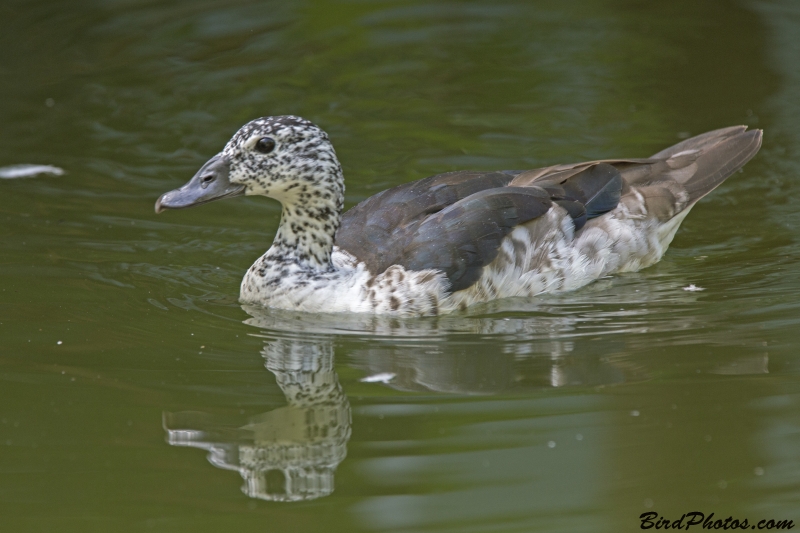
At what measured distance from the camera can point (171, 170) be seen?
995 centimetres

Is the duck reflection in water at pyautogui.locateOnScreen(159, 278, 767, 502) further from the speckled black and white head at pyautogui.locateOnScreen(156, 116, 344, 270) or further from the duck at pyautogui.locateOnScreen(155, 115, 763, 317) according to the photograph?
the speckled black and white head at pyautogui.locateOnScreen(156, 116, 344, 270)

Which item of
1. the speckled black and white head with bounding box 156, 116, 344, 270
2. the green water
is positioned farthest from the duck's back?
the speckled black and white head with bounding box 156, 116, 344, 270

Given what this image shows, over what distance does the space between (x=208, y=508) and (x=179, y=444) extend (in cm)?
66

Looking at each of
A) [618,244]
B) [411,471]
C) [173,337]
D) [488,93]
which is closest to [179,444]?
[411,471]

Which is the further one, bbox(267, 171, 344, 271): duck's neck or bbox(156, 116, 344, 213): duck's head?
bbox(267, 171, 344, 271): duck's neck

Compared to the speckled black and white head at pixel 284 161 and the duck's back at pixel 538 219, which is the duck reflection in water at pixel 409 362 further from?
the speckled black and white head at pixel 284 161

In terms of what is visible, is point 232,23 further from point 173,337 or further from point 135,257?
point 173,337

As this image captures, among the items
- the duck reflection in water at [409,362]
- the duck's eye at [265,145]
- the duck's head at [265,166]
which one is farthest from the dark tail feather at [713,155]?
the duck's eye at [265,145]

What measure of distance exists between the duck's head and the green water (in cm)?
79

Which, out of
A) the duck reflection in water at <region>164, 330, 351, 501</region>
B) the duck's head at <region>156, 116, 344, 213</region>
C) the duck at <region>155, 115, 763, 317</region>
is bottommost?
the duck reflection in water at <region>164, 330, 351, 501</region>

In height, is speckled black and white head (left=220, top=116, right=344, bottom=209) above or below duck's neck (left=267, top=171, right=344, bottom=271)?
above

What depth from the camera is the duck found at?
23.0 ft

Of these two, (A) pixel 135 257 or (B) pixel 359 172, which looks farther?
(B) pixel 359 172

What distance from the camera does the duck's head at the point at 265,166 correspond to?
6.91m
